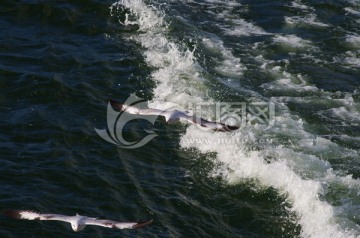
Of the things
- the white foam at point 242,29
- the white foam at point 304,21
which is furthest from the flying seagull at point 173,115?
the white foam at point 304,21

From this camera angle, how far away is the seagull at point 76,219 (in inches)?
541

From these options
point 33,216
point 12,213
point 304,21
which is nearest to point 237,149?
point 33,216

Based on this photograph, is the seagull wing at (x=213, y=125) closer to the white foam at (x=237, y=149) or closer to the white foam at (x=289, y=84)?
the white foam at (x=237, y=149)

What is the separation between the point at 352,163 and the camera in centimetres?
1711

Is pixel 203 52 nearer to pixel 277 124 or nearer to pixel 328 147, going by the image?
pixel 277 124

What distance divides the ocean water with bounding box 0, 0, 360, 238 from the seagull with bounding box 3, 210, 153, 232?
208mm

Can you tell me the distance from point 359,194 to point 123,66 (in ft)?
28.1

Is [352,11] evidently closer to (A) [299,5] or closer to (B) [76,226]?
(A) [299,5]

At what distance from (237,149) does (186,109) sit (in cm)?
238

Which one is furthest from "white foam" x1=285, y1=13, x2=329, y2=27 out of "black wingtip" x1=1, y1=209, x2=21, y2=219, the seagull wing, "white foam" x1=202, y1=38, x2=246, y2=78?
"black wingtip" x1=1, y1=209, x2=21, y2=219

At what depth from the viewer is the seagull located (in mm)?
13734

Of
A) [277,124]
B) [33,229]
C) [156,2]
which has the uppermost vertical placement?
[156,2]

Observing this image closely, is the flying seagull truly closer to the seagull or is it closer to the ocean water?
the ocean water

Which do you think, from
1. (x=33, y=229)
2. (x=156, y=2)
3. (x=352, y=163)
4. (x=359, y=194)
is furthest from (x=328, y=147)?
(x=156, y=2)
